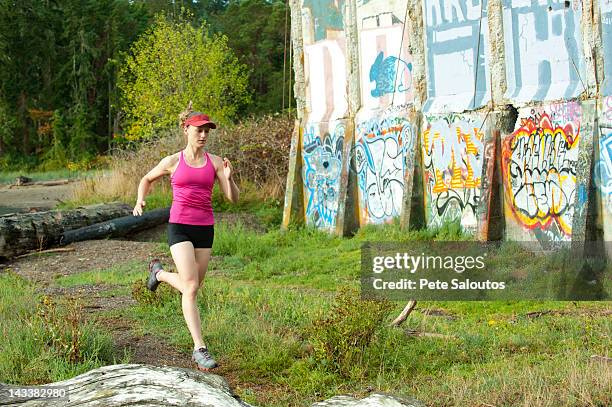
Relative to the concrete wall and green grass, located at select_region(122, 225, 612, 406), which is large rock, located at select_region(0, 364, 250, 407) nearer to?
green grass, located at select_region(122, 225, 612, 406)

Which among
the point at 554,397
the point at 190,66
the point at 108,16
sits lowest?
the point at 554,397

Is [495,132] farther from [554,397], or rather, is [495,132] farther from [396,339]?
[554,397]

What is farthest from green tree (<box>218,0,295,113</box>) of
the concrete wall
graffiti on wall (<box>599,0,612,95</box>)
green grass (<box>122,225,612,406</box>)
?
green grass (<box>122,225,612,406</box>)

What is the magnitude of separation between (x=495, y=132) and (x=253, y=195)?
874cm

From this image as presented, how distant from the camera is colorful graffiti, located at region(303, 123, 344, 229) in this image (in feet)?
54.0

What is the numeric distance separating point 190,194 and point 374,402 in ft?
10.2

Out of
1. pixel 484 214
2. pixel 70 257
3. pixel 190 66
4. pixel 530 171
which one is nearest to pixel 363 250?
pixel 484 214

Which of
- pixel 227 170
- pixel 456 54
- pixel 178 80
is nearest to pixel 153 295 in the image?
pixel 227 170

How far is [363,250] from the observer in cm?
1385

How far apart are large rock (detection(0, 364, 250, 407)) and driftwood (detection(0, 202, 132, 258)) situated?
10.5 metres

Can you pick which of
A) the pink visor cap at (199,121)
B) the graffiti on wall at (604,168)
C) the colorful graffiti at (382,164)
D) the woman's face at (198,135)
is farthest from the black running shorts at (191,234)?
the colorful graffiti at (382,164)

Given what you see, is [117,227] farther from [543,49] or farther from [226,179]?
[226,179]

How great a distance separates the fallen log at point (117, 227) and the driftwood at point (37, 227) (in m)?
0.26

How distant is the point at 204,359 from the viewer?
6.80m
